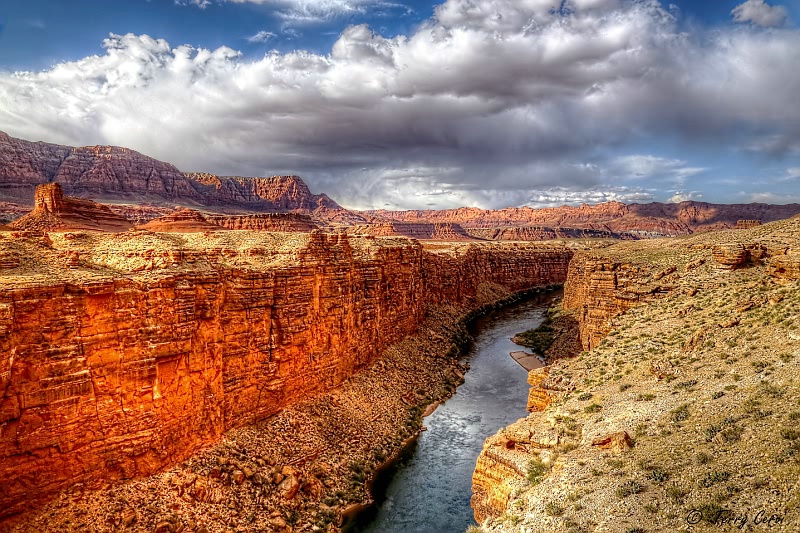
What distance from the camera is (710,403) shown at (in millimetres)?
15258

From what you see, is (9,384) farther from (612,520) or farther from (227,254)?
(612,520)

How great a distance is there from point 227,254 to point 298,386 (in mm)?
9483

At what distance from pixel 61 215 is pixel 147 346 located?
3681cm

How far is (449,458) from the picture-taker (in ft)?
102

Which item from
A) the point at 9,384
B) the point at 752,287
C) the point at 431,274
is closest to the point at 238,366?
the point at 9,384

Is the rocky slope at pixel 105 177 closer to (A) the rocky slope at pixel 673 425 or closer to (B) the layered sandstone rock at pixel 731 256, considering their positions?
(A) the rocky slope at pixel 673 425

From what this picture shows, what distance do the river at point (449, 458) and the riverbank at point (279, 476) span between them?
123 centimetres

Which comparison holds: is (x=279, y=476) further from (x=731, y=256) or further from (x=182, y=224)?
(x=182, y=224)

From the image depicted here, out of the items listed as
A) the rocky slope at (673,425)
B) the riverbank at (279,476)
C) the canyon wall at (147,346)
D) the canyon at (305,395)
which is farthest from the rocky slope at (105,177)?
the rocky slope at (673,425)

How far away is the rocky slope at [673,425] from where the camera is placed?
10.9 metres

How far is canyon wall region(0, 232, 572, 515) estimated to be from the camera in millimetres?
17406

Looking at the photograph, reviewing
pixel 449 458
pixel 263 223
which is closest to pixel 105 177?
pixel 263 223
